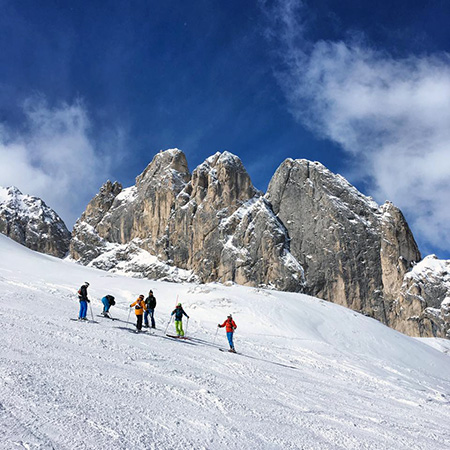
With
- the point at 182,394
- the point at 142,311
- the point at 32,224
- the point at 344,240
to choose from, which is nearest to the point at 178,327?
the point at 142,311

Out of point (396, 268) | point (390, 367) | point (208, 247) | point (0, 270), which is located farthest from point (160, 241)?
point (390, 367)

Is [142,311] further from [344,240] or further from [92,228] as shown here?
[92,228]

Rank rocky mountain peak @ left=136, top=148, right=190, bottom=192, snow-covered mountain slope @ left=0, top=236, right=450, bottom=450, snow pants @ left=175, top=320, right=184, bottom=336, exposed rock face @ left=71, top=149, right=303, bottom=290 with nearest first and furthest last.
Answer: snow-covered mountain slope @ left=0, top=236, right=450, bottom=450
snow pants @ left=175, top=320, right=184, bottom=336
exposed rock face @ left=71, top=149, right=303, bottom=290
rocky mountain peak @ left=136, top=148, right=190, bottom=192

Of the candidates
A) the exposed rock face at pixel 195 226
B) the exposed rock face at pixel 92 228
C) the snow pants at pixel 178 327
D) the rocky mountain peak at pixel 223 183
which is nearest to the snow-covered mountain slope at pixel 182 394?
the snow pants at pixel 178 327

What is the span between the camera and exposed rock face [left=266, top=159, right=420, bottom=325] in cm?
8669

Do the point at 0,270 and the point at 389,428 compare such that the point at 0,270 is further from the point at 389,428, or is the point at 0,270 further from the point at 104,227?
the point at 104,227

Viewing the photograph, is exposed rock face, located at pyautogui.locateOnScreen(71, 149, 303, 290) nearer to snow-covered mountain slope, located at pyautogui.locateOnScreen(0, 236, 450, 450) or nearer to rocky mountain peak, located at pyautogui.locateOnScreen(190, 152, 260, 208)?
rocky mountain peak, located at pyautogui.locateOnScreen(190, 152, 260, 208)

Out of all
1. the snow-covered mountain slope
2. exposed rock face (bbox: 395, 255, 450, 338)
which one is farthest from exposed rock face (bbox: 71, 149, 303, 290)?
the snow-covered mountain slope

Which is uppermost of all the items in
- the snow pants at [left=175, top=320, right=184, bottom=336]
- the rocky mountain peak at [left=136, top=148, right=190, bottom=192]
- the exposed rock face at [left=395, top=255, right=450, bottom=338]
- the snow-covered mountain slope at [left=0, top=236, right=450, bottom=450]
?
the rocky mountain peak at [left=136, top=148, right=190, bottom=192]

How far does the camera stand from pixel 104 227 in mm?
119750

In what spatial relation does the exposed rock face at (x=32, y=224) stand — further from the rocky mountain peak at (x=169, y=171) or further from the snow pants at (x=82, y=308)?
the snow pants at (x=82, y=308)

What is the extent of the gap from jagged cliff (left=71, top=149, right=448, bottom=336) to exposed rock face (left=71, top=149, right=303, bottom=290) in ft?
0.89

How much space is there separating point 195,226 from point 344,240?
36.4 m

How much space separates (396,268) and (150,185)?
Answer: 227ft
